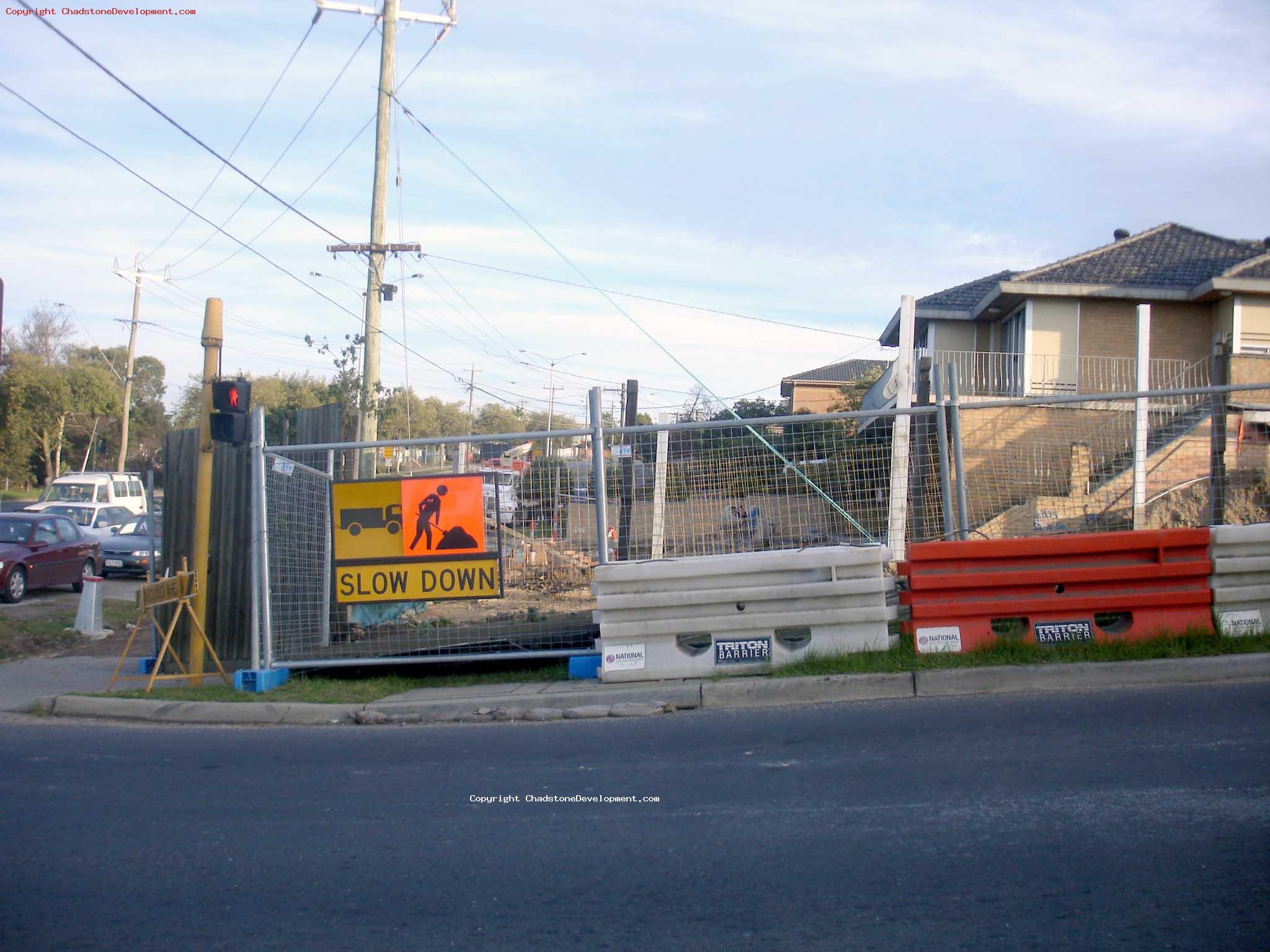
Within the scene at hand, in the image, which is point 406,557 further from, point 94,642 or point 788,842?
point 94,642

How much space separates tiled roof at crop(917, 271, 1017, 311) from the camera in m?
24.3

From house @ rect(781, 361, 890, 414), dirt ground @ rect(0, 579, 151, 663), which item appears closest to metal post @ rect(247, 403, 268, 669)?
dirt ground @ rect(0, 579, 151, 663)

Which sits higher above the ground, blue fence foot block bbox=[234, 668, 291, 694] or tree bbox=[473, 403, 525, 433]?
tree bbox=[473, 403, 525, 433]

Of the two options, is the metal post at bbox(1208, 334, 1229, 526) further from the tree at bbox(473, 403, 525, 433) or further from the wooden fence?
the tree at bbox(473, 403, 525, 433)

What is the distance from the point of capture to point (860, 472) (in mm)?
8031

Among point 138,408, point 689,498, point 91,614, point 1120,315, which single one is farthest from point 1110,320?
point 138,408

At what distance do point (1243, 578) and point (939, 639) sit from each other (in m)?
2.37

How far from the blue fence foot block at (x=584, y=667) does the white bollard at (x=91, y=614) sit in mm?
8627

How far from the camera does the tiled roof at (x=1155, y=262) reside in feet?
70.1

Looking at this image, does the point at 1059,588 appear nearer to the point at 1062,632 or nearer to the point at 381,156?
the point at 1062,632

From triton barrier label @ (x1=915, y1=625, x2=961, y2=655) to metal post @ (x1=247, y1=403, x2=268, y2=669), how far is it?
18.8 feet

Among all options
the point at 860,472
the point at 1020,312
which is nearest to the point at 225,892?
the point at 860,472

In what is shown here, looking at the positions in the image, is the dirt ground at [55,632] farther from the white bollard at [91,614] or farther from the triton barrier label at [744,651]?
the triton barrier label at [744,651]

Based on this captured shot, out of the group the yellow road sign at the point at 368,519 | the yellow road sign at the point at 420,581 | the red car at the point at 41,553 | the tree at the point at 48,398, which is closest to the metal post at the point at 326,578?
the yellow road sign at the point at 368,519
